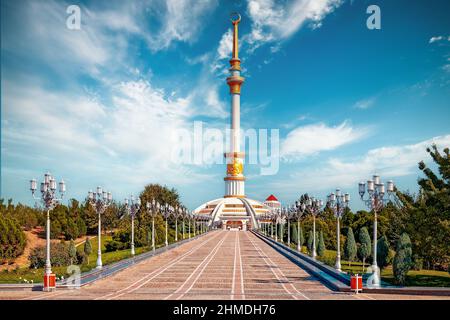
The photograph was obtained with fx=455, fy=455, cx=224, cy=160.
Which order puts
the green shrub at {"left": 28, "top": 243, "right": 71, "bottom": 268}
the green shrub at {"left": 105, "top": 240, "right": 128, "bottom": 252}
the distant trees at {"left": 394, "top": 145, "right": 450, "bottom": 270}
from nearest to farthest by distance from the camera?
the distant trees at {"left": 394, "top": 145, "right": 450, "bottom": 270}, the green shrub at {"left": 28, "top": 243, "right": 71, "bottom": 268}, the green shrub at {"left": 105, "top": 240, "right": 128, "bottom": 252}

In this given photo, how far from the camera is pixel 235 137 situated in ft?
327

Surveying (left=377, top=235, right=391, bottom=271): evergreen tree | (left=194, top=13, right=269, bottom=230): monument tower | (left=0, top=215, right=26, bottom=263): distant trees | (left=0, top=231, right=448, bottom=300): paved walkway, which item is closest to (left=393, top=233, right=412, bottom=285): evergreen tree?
(left=0, top=231, right=448, bottom=300): paved walkway

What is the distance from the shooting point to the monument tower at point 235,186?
315 ft

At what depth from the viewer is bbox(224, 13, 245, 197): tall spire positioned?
95625 mm

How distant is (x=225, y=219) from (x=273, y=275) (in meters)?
80.0

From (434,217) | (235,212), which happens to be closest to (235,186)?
(235,212)

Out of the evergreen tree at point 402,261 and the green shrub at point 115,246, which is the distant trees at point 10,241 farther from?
the evergreen tree at point 402,261

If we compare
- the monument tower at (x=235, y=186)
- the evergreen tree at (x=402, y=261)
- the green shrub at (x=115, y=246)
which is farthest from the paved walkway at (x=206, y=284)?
the monument tower at (x=235, y=186)

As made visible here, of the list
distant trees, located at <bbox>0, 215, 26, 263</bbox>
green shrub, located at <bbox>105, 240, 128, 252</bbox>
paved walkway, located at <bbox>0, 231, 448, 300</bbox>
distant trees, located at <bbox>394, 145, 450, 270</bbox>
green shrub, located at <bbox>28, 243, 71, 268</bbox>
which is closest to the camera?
paved walkway, located at <bbox>0, 231, 448, 300</bbox>

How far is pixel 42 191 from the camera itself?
59.9 ft

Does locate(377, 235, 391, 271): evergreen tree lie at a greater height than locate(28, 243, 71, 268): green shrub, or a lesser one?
greater

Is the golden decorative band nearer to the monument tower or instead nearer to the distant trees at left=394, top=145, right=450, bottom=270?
the monument tower
